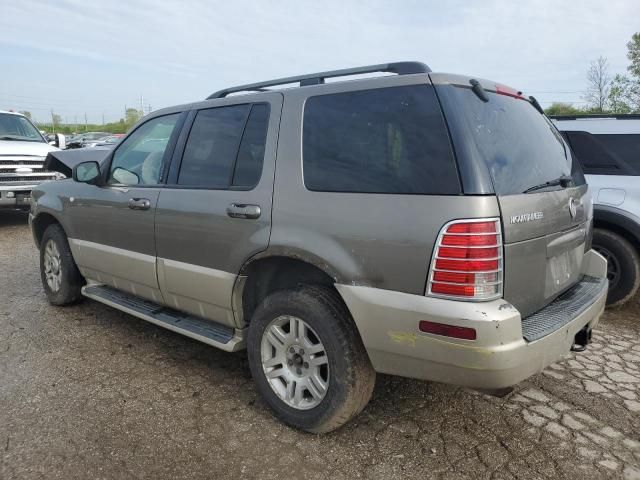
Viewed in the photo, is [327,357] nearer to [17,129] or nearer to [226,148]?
[226,148]

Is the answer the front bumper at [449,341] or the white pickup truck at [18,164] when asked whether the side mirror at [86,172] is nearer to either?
the front bumper at [449,341]

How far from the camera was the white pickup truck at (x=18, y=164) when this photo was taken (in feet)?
29.1

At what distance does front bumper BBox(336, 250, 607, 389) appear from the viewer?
217 centimetres

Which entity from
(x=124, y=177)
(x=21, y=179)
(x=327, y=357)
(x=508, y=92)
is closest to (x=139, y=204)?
(x=124, y=177)

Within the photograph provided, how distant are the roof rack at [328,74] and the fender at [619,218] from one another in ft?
9.91

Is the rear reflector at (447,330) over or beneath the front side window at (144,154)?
beneath

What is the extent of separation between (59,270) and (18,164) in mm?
5474

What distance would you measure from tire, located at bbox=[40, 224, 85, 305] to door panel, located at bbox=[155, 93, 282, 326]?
5.18ft

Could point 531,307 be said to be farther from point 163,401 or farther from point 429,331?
point 163,401

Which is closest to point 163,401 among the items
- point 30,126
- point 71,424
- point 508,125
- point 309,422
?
point 71,424

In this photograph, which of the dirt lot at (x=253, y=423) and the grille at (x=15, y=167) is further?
the grille at (x=15, y=167)

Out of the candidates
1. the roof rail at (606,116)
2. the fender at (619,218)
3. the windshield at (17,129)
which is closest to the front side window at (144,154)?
the roof rail at (606,116)

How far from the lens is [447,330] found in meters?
2.20

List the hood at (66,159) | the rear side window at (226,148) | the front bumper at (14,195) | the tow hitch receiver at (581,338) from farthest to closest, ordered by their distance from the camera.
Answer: the front bumper at (14,195) < the hood at (66,159) < the rear side window at (226,148) < the tow hitch receiver at (581,338)
